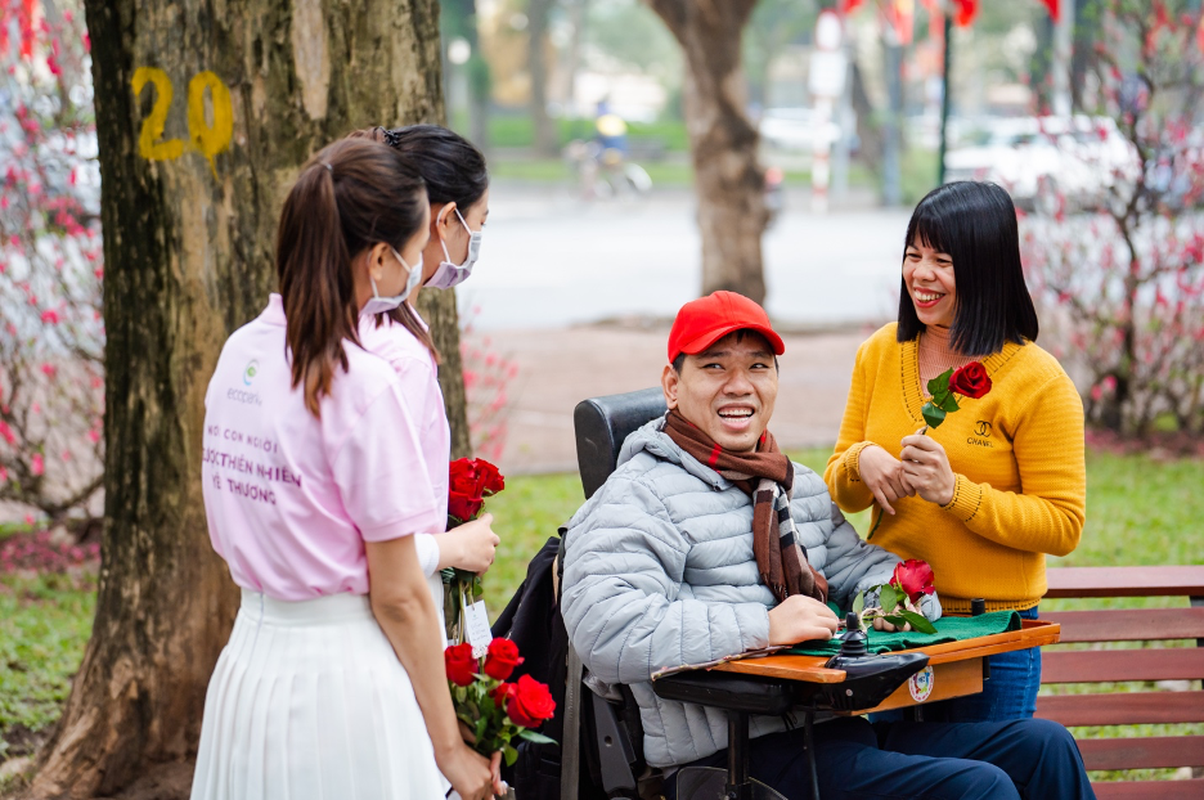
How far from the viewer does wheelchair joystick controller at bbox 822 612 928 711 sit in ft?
7.99

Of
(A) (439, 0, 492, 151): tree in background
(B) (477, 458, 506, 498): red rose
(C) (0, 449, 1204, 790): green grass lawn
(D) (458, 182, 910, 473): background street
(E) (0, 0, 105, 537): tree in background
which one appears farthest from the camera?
(A) (439, 0, 492, 151): tree in background

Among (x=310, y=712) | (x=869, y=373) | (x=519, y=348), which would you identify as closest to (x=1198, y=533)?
(x=869, y=373)

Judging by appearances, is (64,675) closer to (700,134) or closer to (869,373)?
(869,373)

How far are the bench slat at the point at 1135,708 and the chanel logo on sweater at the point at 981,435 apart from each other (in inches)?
41.5

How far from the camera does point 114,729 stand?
3.81 meters

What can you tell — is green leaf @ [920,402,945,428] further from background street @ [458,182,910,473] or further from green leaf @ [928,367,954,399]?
background street @ [458,182,910,473]

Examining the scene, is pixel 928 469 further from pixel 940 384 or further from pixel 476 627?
pixel 476 627

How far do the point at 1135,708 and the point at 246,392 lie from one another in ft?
8.96

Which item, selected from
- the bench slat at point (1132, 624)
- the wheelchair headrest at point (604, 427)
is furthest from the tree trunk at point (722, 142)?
the wheelchair headrest at point (604, 427)

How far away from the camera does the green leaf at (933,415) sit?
113 inches

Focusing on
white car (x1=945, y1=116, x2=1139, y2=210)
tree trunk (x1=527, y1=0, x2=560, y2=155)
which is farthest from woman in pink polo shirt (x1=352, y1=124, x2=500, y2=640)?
tree trunk (x1=527, y1=0, x2=560, y2=155)

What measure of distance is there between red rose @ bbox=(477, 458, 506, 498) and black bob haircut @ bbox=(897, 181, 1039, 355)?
1.13m

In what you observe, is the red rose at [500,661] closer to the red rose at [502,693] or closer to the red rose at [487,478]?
the red rose at [502,693]

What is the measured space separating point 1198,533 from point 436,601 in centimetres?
539
